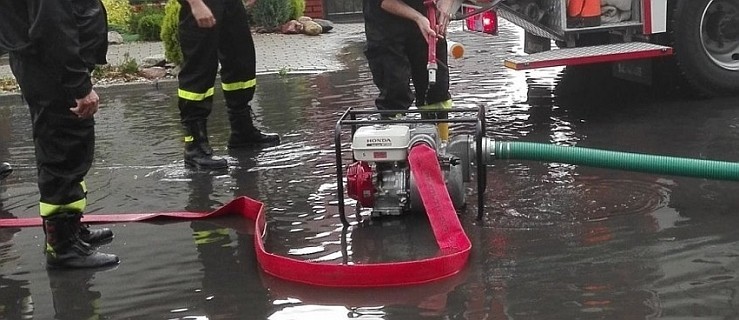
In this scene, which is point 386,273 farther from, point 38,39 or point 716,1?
point 716,1

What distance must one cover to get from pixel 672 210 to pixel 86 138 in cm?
274

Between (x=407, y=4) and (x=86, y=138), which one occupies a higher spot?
(x=407, y=4)

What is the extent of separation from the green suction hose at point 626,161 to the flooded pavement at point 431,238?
0.22m

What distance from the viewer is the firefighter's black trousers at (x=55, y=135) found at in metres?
4.16

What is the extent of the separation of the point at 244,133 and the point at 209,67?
715 millimetres

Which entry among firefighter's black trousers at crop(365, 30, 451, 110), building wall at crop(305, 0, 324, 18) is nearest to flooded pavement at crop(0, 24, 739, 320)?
firefighter's black trousers at crop(365, 30, 451, 110)

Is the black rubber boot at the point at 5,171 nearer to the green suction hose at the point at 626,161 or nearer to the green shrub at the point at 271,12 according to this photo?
the green suction hose at the point at 626,161

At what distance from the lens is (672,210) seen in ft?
15.6

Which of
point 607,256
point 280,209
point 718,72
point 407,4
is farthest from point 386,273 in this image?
point 718,72

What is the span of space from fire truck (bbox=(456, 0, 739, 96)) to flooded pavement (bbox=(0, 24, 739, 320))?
254 millimetres

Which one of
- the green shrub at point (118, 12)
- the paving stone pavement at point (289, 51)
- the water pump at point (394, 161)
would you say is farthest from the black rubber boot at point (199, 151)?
the green shrub at point (118, 12)

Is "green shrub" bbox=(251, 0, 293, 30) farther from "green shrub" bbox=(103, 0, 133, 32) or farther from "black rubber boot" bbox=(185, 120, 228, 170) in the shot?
"black rubber boot" bbox=(185, 120, 228, 170)

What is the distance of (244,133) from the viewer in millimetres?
6789

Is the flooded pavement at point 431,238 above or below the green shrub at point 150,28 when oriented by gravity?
below
